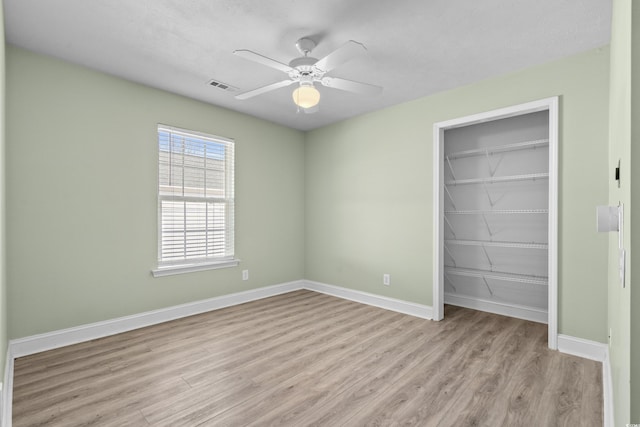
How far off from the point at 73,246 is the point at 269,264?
7.69 feet

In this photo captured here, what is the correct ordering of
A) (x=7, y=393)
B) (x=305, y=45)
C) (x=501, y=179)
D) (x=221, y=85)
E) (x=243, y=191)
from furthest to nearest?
(x=243, y=191), (x=501, y=179), (x=221, y=85), (x=305, y=45), (x=7, y=393)

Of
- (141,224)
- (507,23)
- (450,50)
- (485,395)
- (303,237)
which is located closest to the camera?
(485,395)

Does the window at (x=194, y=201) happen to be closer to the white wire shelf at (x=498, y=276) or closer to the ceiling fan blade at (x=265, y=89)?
the ceiling fan blade at (x=265, y=89)

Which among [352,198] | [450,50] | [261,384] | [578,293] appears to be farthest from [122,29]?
[578,293]

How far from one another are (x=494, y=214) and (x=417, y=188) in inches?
40.8

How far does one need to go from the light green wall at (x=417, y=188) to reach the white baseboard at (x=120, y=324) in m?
1.31

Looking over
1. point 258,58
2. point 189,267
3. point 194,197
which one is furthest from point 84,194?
point 258,58

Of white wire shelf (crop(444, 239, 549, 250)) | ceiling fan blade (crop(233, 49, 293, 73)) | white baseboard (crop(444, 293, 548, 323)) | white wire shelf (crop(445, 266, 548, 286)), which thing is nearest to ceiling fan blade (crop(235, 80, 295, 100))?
ceiling fan blade (crop(233, 49, 293, 73))

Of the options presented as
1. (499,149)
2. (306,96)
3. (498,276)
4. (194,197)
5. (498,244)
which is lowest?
(498,276)

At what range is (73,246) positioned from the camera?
302cm

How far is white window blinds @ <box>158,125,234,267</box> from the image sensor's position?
3686mm

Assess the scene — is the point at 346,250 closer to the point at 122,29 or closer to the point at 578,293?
the point at 578,293

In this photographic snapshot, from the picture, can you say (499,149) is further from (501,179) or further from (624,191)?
(624,191)

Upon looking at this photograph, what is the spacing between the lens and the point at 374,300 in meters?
4.30
